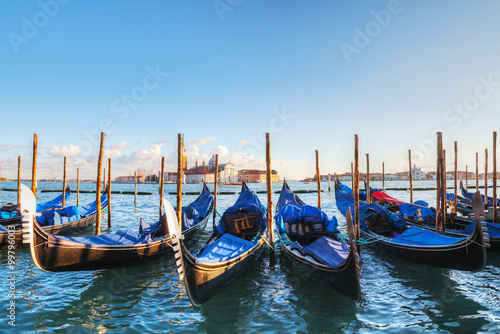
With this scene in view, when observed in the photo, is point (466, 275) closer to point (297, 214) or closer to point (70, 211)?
point (297, 214)

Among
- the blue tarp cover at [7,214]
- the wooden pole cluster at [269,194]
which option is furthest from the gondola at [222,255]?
the blue tarp cover at [7,214]

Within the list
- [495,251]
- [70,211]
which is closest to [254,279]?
[495,251]

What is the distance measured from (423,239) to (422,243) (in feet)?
0.43

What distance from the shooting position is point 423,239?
6137 millimetres

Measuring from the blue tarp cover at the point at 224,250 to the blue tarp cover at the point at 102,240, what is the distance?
171 centimetres

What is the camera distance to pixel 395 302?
185 inches

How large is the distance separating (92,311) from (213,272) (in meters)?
1.91

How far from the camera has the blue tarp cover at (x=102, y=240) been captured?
16.3 ft

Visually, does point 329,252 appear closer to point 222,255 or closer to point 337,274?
point 337,274

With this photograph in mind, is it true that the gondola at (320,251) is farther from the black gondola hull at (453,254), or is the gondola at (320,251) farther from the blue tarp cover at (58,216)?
the blue tarp cover at (58,216)

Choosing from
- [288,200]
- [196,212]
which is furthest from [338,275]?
[288,200]

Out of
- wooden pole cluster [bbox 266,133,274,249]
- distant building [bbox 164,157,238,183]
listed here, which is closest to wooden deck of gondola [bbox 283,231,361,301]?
wooden pole cluster [bbox 266,133,274,249]

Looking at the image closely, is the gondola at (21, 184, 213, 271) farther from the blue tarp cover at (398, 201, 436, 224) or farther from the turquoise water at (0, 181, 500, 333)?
the blue tarp cover at (398, 201, 436, 224)

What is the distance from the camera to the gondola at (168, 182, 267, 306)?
407 cm
